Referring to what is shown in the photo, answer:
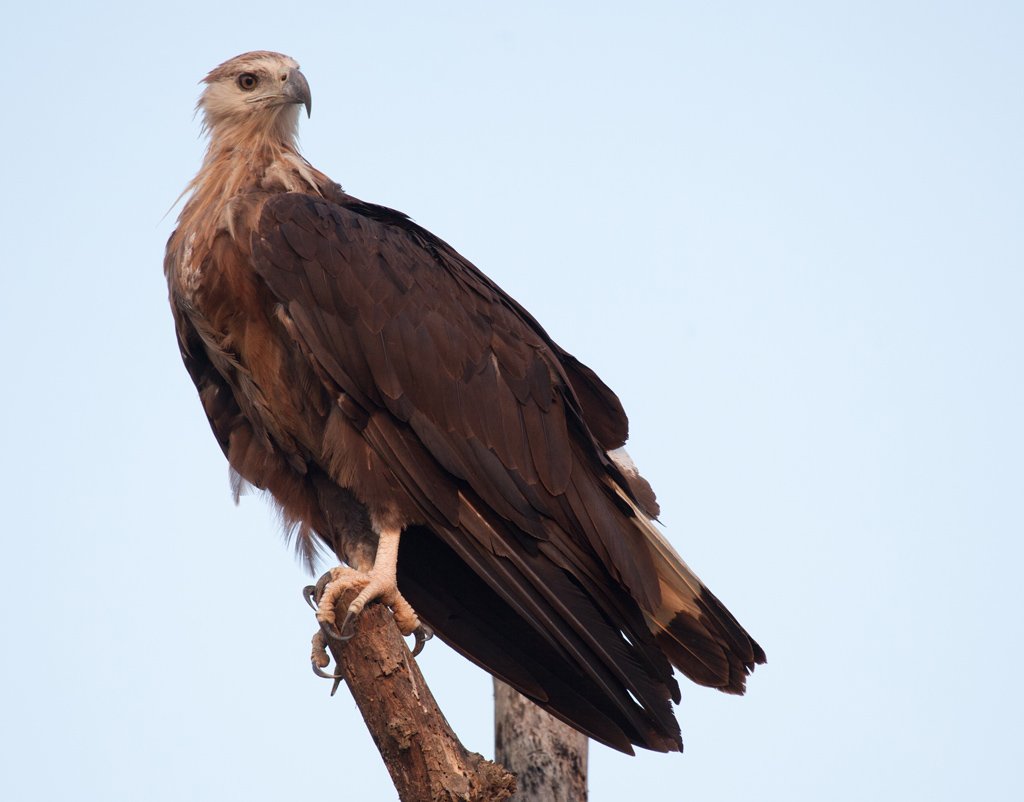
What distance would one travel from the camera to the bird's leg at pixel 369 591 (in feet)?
14.5

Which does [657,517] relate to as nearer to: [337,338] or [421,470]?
[421,470]

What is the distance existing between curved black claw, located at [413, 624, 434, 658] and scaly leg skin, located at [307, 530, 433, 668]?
0.73ft

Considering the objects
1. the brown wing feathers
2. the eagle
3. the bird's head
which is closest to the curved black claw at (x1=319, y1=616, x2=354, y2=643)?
the eagle

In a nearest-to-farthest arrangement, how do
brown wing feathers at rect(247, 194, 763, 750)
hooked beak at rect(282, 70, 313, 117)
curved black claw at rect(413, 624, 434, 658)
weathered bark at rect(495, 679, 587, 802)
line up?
1. brown wing feathers at rect(247, 194, 763, 750)
2. curved black claw at rect(413, 624, 434, 658)
3. weathered bark at rect(495, 679, 587, 802)
4. hooked beak at rect(282, 70, 313, 117)

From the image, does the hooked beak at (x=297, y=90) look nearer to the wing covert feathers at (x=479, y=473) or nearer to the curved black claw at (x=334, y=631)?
the wing covert feathers at (x=479, y=473)

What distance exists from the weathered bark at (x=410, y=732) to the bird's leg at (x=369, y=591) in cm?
11

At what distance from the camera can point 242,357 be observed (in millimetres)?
5094

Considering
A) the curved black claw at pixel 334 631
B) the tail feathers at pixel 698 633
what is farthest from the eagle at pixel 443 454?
the curved black claw at pixel 334 631

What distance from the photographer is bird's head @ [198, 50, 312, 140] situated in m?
5.80

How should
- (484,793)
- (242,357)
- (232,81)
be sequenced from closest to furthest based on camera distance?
(484,793) < (242,357) < (232,81)

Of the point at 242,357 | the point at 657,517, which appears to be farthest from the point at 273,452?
the point at 657,517

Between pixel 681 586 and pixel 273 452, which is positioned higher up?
pixel 273 452

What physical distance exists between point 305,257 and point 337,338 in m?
0.33

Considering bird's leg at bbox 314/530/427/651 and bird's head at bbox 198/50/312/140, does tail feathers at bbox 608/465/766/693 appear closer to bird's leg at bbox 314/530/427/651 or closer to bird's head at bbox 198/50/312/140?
bird's leg at bbox 314/530/427/651
